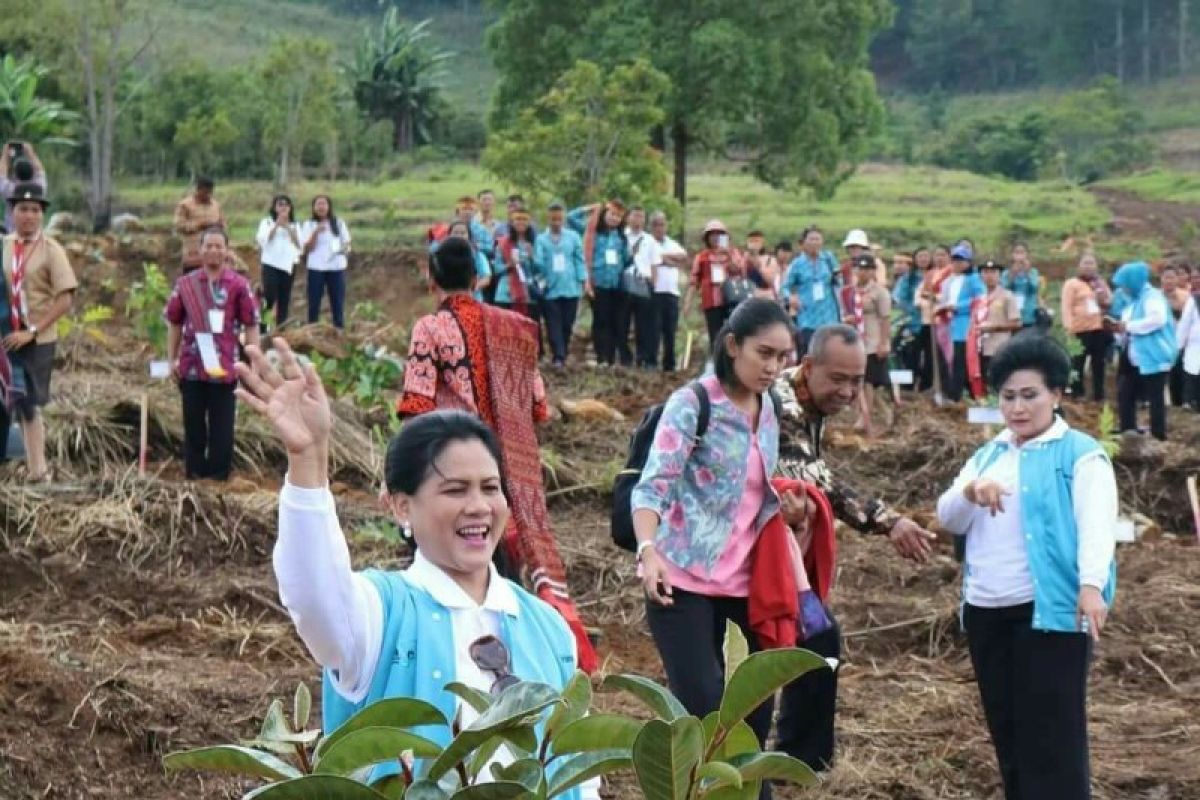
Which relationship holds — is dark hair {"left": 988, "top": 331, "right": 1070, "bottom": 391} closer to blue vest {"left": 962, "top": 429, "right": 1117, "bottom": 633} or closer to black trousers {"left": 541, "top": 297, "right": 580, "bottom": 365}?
blue vest {"left": 962, "top": 429, "right": 1117, "bottom": 633}

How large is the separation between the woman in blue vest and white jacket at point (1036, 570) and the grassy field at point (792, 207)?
24231 millimetres

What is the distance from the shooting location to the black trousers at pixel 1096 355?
20016 mm

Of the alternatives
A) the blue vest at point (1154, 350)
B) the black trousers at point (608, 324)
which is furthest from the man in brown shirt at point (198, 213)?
the blue vest at point (1154, 350)

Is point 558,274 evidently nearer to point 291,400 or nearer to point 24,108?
point 291,400

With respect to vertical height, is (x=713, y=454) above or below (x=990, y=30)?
below

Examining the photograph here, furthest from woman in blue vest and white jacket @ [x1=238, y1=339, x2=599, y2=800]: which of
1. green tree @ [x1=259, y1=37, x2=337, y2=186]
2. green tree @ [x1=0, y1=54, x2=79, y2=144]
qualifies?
green tree @ [x1=259, y1=37, x2=337, y2=186]

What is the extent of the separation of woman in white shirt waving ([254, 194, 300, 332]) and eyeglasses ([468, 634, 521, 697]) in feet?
50.1

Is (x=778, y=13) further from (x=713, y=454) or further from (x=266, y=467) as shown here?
(x=713, y=454)

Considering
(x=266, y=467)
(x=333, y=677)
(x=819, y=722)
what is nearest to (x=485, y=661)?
(x=333, y=677)

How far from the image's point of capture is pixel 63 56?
32719 mm

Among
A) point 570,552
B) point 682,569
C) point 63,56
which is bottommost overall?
point 570,552

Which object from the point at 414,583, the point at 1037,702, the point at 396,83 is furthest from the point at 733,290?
the point at 396,83

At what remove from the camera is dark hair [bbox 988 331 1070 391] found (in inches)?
227

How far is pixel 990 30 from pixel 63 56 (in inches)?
2200
